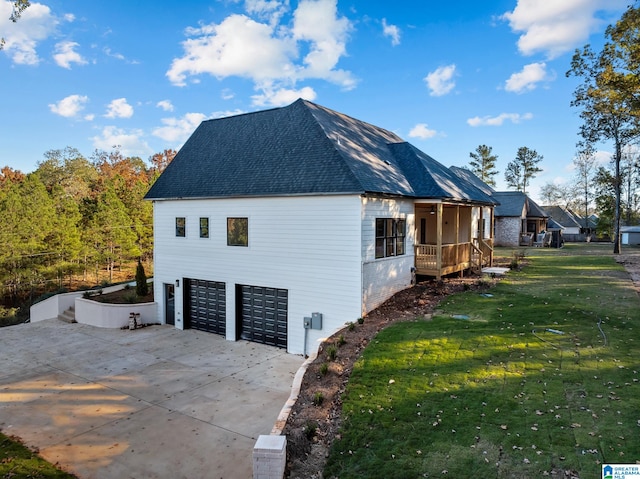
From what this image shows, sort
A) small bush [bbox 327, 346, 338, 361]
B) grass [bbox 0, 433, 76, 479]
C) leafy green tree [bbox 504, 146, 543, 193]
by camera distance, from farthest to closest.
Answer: leafy green tree [bbox 504, 146, 543, 193] → small bush [bbox 327, 346, 338, 361] → grass [bbox 0, 433, 76, 479]

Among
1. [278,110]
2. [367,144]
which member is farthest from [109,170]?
[367,144]

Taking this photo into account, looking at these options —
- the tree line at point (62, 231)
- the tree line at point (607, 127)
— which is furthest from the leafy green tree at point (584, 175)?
the tree line at point (62, 231)

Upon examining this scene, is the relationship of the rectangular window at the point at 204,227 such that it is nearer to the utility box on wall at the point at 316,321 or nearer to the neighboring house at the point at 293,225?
the neighboring house at the point at 293,225

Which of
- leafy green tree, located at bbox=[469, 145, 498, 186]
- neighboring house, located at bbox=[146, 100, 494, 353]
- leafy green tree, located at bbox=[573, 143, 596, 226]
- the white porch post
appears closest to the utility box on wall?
neighboring house, located at bbox=[146, 100, 494, 353]

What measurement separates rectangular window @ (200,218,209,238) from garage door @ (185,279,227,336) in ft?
6.80

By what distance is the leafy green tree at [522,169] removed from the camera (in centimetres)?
6159

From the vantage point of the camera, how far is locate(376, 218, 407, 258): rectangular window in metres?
13.9

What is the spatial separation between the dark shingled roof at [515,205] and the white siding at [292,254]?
2747 cm

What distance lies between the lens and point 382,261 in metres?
13.8

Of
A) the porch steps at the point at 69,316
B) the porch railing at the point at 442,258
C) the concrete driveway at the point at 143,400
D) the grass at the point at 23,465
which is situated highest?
the porch railing at the point at 442,258

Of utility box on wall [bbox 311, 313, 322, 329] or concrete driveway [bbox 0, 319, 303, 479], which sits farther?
utility box on wall [bbox 311, 313, 322, 329]

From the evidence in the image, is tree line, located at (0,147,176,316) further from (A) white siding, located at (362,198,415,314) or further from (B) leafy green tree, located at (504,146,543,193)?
(B) leafy green tree, located at (504,146,543,193)

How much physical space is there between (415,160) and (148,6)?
13947 mm

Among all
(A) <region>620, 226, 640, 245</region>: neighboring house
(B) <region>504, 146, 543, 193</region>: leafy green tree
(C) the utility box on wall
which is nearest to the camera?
(C) the utility box on wall
